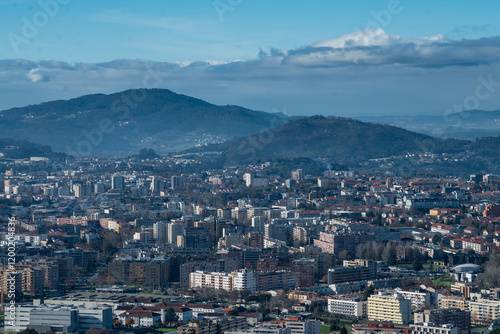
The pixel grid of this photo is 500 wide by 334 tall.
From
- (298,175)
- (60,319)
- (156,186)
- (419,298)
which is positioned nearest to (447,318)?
(419,298)

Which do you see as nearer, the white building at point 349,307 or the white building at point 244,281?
the white building at point 349,307

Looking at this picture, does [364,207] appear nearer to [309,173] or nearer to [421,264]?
[421,264]

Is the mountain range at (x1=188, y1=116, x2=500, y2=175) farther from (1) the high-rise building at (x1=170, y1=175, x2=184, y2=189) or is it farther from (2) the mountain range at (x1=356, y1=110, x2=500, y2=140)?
(2) the mountain range at (x1=356, y1=110, x2=500, y2=140)

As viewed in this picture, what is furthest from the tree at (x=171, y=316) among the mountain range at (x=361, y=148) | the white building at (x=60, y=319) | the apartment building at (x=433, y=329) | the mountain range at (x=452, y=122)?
the mountain range at (x=452, y=122)

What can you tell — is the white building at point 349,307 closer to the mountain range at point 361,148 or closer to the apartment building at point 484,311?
the apartment building at point 484,311

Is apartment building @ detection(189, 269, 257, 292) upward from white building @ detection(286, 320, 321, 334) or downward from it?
downward

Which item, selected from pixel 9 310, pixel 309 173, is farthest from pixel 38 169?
pixel 9 310

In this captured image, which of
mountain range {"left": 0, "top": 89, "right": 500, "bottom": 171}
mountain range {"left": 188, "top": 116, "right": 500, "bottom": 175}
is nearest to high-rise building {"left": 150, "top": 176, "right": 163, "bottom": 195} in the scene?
mountain range {"left": 188, "top": 116, "right": 500, "bottom": 175}

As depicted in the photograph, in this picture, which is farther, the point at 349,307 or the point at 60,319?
the point at 349,307

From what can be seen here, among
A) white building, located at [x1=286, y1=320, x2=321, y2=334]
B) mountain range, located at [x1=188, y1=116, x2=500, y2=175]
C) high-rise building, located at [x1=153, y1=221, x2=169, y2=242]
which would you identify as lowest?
high-rise building, located at [x1=153, y1=221, x2=169, y2=242]

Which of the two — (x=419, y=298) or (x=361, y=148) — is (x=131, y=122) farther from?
(x=419, y=298)

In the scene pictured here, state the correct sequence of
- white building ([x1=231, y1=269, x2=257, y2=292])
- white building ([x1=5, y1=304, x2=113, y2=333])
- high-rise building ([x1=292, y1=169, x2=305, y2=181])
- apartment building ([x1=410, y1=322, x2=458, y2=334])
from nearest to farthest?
apartment building ([x1=410, y1=322, x2=458, y2=334])
white building ([x1=5, y1=304, x2=113, y2=333])
white building ([x1=231, y1=269, x2=257, y2=292])
high-rise building ([x1=292, y1=169, x2=305, y2=181])
